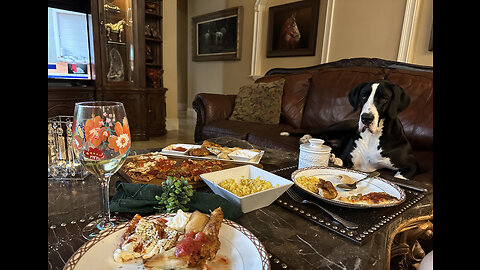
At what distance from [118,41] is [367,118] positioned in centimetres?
342

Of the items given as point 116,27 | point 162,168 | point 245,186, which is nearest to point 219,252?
point 245,186

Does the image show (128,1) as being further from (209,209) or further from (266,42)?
(209,209)

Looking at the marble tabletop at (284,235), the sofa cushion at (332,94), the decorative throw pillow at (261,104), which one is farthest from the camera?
the decorative throw pillow at (261,104)

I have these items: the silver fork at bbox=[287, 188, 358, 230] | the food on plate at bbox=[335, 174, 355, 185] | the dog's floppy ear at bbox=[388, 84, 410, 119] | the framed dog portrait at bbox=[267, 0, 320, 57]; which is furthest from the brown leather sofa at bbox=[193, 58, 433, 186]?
the silver fork at bbox=[287, 188, 358, 230]

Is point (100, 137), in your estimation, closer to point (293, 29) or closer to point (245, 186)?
point (245, 186)

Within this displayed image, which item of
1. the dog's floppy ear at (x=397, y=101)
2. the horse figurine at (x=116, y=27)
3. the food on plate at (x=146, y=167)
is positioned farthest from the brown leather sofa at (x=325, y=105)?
the horse figurine at (x=116, y=27)

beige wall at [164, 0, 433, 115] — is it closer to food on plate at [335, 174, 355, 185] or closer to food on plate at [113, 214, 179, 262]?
food on plate at [335, 174, 355, 185]

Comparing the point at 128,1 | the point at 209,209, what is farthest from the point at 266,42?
the point at 209,209

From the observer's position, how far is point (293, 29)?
3533mm

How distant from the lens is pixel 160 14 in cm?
405

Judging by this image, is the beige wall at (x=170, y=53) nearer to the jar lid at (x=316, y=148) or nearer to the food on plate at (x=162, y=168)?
the food on plate at (x=162, y=168)

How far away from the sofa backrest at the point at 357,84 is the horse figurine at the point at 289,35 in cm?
85

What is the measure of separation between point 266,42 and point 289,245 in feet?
12.5

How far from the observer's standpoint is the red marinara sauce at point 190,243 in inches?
14.9
